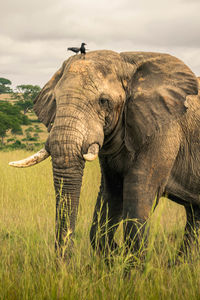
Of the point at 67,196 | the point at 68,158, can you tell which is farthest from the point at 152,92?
the point at 67,196

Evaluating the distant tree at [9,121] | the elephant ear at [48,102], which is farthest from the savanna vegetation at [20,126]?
the elephant ear at [48,102]

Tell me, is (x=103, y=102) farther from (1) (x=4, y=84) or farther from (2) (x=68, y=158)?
(1) (x=4, y=84)

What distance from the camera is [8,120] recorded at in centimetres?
3256

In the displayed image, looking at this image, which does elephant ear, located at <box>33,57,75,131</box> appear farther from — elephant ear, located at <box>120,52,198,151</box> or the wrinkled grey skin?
elephant ear, located at <box>120,52,198,151</box>

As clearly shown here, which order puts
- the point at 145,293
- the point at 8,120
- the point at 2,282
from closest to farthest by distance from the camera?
the point at 145,293 < the point at 2,282 < the point at 8,120

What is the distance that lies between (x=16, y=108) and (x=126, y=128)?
3767 centimetres

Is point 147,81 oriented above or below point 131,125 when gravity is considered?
above

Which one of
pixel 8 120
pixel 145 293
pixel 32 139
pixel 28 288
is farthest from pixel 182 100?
pixel 32 139

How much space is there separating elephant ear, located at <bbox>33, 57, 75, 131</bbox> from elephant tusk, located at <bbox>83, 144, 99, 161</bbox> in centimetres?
80

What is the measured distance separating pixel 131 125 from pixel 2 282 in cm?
177

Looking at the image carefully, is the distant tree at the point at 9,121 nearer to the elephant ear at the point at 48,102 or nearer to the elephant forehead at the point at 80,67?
the elephant ear at the point at 48,102

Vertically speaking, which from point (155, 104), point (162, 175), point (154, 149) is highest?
point (155, 104)

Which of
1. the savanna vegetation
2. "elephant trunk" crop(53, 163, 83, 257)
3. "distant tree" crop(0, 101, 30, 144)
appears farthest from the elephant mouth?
"distant tree" crop(0, 101, 30, 144)

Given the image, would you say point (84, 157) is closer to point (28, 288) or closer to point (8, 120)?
point (28, 288)
